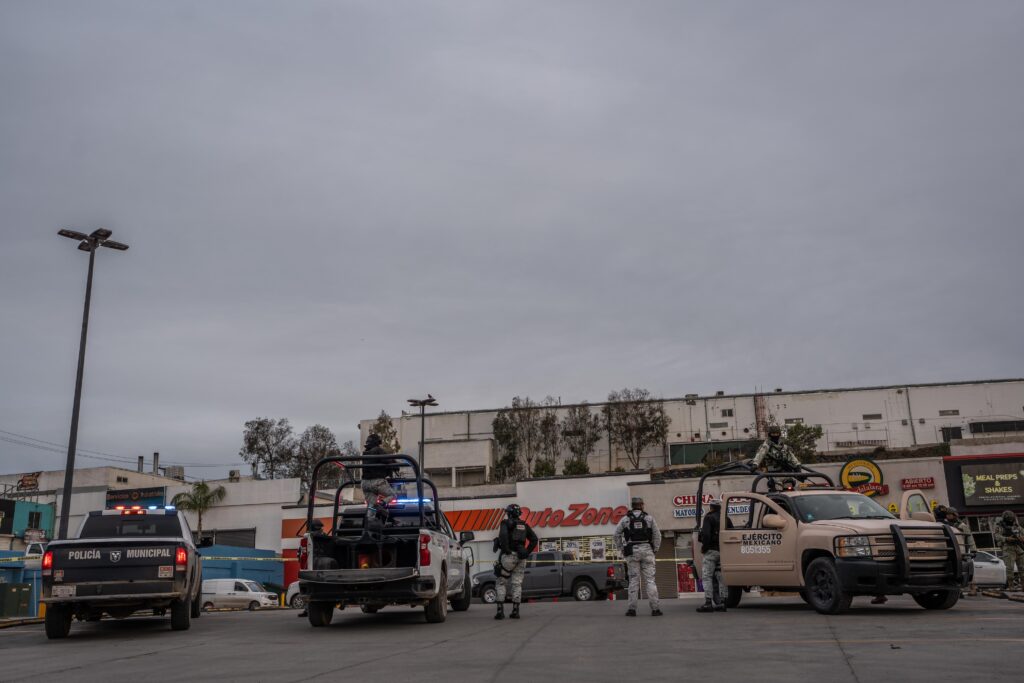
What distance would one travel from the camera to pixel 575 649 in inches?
380

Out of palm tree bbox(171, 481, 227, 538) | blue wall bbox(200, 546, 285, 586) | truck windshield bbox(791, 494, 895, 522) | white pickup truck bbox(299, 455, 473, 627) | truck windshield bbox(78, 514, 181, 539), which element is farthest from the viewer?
palm tree bbox(171, 481, 227, 538)

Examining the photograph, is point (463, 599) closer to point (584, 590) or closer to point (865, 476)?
point (584, 590)

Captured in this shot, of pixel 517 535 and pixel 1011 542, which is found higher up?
pixel 517 535

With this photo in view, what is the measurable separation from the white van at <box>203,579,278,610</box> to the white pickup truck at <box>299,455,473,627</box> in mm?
24516

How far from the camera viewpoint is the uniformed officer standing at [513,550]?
1507 cm

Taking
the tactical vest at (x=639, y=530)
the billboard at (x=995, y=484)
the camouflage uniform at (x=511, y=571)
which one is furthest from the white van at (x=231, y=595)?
the billboard at (x=995, y=484)

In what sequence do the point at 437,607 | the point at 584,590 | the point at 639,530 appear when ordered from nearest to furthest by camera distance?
the point at 437,607 < the point at 639,530 < the point at 584,590

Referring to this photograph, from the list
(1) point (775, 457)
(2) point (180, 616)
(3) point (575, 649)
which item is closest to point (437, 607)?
(2) point (180, 616)

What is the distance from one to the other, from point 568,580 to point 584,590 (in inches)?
23.2

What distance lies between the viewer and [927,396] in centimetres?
7462

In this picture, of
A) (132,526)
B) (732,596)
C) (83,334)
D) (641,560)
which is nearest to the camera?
(132,526)

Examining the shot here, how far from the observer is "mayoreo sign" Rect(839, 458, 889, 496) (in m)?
41.0

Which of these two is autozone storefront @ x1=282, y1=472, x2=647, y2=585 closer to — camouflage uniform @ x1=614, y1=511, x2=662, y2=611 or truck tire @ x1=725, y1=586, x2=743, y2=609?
truck tire @ x1=725, y1=586, x2=743, y2=609

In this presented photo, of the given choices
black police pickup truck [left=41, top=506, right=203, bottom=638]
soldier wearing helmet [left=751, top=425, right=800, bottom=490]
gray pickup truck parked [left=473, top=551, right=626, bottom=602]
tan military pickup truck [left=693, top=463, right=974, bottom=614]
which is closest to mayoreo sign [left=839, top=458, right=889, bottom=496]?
gray pickup truck parked [left=473, top=551, right=626, bottom=602]
